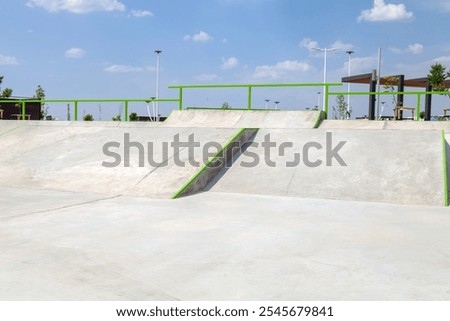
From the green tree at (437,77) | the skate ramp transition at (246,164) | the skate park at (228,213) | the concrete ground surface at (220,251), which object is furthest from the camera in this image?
the green tree at (437,77)

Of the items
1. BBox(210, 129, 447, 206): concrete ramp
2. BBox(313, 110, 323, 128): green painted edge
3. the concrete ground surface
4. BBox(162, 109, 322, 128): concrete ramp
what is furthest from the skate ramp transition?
BBox(162, 109, 322, 128): concrete ramp

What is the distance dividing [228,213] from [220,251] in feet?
8.50

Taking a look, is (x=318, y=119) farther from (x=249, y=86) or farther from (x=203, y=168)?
(x=203, y=168)

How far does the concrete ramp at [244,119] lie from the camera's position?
16.7 m

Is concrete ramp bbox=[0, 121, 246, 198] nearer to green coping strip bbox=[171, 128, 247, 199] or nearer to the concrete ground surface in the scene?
Result: green coping strip bbox=[171, 128, 247, 199]

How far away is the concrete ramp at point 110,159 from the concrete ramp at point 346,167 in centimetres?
127

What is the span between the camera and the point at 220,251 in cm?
526

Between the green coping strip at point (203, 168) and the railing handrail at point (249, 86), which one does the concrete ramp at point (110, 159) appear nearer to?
the green coping strip at point (203, 168)

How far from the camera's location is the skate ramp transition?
32.7 feet

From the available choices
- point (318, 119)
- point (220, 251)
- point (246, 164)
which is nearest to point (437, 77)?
point (318, 119)

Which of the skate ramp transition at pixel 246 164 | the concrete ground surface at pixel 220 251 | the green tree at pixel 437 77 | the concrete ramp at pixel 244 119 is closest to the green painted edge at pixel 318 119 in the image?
the concrete ramp at pixel 244 119

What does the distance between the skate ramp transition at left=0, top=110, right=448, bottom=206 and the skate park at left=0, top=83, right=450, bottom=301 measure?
0.15 ft

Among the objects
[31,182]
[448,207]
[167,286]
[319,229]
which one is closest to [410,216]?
[448,207]

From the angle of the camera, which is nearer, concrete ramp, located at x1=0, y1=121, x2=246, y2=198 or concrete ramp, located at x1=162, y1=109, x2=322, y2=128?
concrete ramp, located at x1=0, y1=121, x2=246, y2=198
